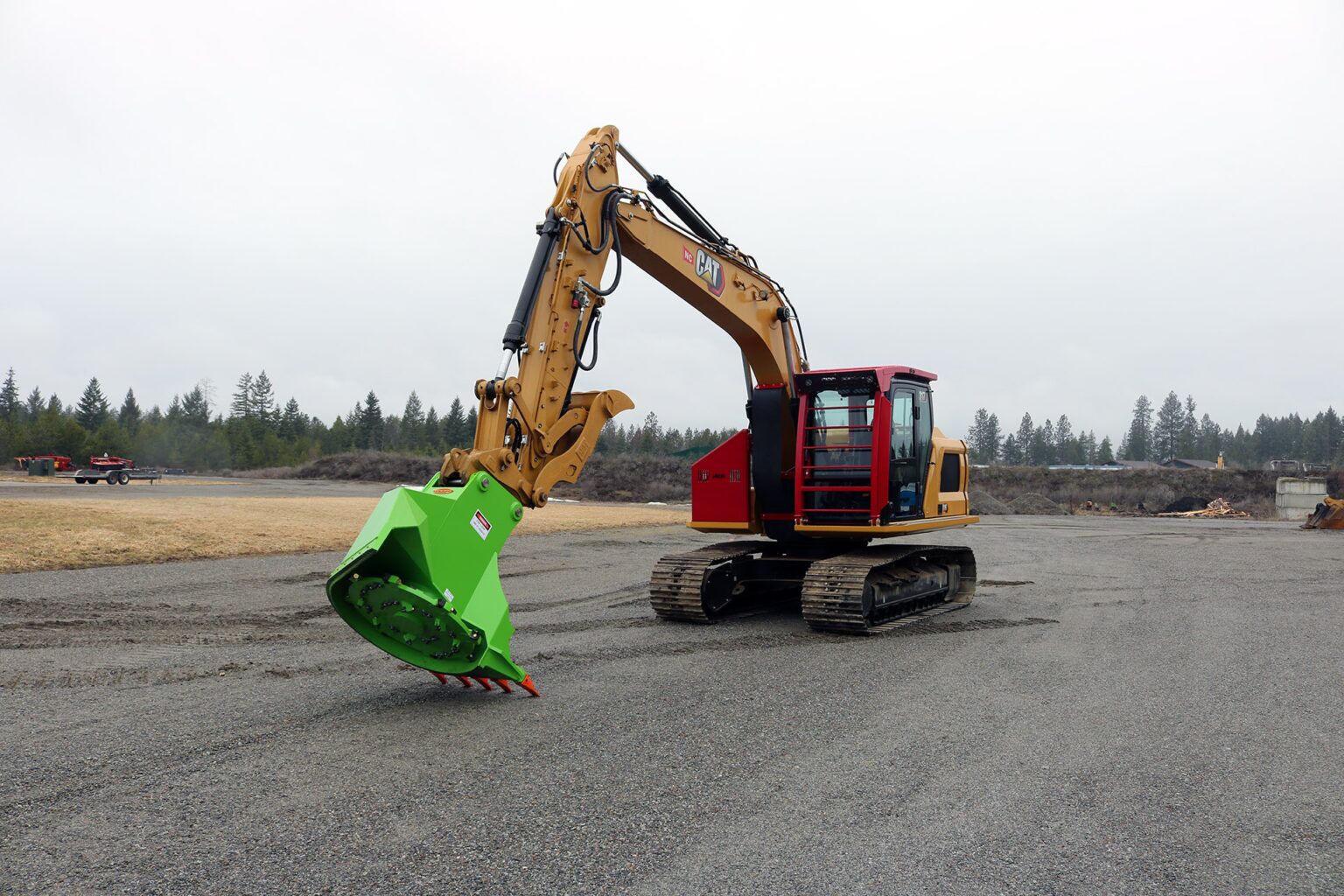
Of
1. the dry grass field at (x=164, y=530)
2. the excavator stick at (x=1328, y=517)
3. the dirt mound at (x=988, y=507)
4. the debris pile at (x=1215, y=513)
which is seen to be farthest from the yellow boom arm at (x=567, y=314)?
the debris pile at (x=1215, y=513)

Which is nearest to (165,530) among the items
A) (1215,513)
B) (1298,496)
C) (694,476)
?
(694,476)

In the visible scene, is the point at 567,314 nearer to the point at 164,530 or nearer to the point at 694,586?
the point at 694,586

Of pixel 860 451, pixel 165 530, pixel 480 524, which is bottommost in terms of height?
pixel 165 530

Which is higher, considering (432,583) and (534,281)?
(534,281)

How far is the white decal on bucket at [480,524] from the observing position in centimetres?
632

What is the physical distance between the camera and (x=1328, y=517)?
3031 cm

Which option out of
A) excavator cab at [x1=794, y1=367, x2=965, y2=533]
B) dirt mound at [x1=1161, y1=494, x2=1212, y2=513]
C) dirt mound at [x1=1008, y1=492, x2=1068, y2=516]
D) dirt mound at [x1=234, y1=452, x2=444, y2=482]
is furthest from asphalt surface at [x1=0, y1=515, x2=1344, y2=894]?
dirt mound at [x1=234, y1=452, x2=444, y2=482]

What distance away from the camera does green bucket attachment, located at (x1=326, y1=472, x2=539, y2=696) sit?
229 inches

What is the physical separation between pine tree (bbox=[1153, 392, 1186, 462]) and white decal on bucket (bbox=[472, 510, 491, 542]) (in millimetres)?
143555

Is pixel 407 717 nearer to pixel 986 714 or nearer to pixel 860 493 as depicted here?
pixel 986 714

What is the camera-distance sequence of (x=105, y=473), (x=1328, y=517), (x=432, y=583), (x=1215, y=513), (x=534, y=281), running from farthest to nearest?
(x=1215, y=513) → (x=105, y=473) → (x=1328, y=517) → (x=534, y=281) → (x=432, y=583)

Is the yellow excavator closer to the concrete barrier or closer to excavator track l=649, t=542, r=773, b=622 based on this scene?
Result: excavator track l=649, t=542, r=773, b=622

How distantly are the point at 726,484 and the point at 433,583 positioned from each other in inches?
238

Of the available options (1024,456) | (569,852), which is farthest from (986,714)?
(1024,456)
